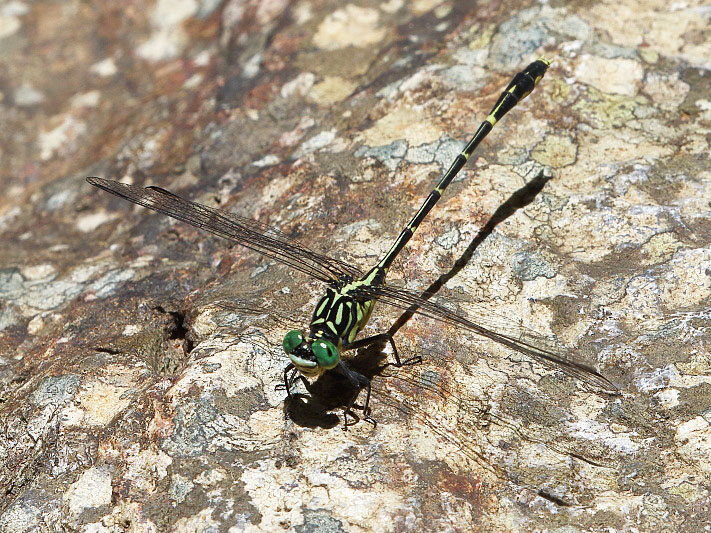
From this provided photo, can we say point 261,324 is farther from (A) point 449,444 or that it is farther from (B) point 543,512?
(B) point 543,512

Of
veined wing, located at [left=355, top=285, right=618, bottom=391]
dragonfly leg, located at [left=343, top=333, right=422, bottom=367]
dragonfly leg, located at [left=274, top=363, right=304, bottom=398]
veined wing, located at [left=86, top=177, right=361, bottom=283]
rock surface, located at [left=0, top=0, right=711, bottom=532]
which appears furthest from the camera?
veined wing, located at [left=86, top=177, right=361, bottom=283]

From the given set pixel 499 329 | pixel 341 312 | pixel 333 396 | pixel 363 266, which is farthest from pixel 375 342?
pixel 499 329

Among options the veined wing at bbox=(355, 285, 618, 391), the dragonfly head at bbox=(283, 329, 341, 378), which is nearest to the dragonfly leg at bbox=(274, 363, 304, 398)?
the dragonfly head at bbox=(283, 329, 341, 378)

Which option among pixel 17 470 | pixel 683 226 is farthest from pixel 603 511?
pixel 17 470

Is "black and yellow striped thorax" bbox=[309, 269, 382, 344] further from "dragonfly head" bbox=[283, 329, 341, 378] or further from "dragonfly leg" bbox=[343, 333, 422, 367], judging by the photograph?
"dragonfly head" bbox=[283, 329, 341, 378]

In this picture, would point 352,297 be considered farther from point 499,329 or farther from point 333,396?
point 499,329

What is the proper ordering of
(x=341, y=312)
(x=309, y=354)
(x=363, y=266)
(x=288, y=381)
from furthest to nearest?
(x=363, y=266)
(x=341, y=312)
(x=288, y=381)
(x=309, y=354)

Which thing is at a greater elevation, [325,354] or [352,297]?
[352,297]
